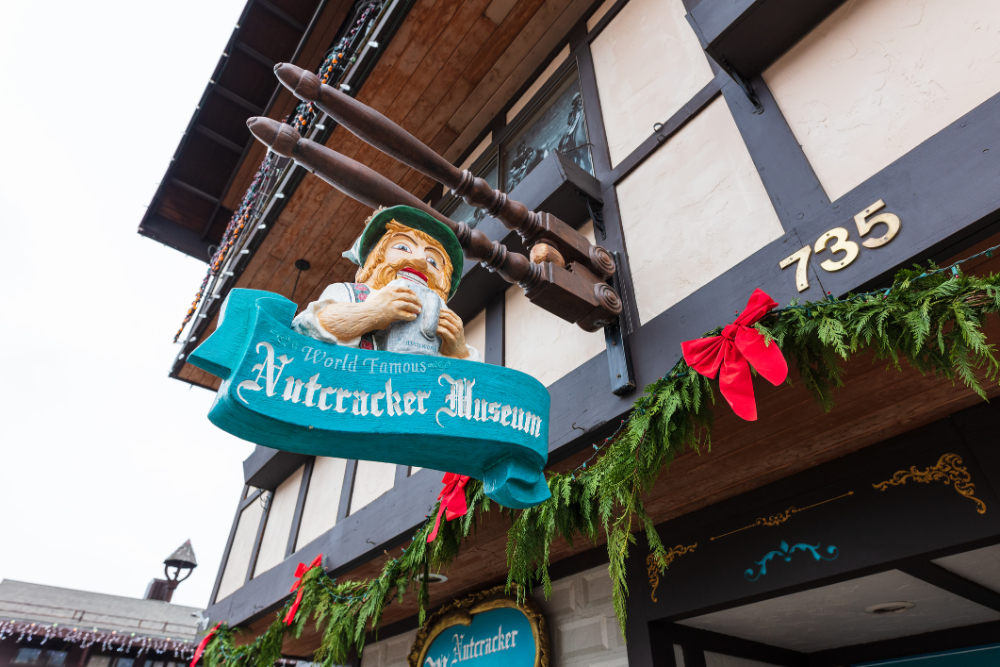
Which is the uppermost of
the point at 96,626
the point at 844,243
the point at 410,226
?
the point at 96,626

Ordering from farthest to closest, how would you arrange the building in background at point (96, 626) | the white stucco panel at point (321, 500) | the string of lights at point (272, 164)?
the building in background at point (96, 626)
the white stucco panel at point (321, 500)
the string of lights at point (272, 164)

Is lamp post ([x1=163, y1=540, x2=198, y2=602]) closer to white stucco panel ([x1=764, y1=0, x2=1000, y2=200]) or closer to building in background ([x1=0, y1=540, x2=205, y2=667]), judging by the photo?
building in background ([x1=0, y1=540, x2=205, y2=667])

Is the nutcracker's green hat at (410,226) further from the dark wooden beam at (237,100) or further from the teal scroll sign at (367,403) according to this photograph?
the dark wooden beam at (237,100)

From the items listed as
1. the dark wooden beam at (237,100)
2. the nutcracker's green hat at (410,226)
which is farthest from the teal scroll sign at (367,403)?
the dark wooden beam at (237,100)

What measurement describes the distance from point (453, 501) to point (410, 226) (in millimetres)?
1399

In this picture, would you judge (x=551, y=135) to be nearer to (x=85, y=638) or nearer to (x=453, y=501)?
(x=453, y=501)

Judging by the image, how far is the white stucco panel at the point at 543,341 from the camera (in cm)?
368

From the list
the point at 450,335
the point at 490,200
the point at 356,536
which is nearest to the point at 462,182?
the point at 490,200

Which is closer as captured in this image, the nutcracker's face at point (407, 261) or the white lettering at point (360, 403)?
the white lettering at point (360, 403)

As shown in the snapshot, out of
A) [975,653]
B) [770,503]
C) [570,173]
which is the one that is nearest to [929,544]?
[770,503]

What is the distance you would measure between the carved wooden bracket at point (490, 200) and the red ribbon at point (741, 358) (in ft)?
3.20

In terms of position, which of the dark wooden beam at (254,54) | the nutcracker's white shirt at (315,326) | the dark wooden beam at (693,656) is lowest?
the dark wooden beam at (693,656)

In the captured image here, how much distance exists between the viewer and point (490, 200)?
10.6 feet

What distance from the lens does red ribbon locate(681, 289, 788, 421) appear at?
6.39ft
